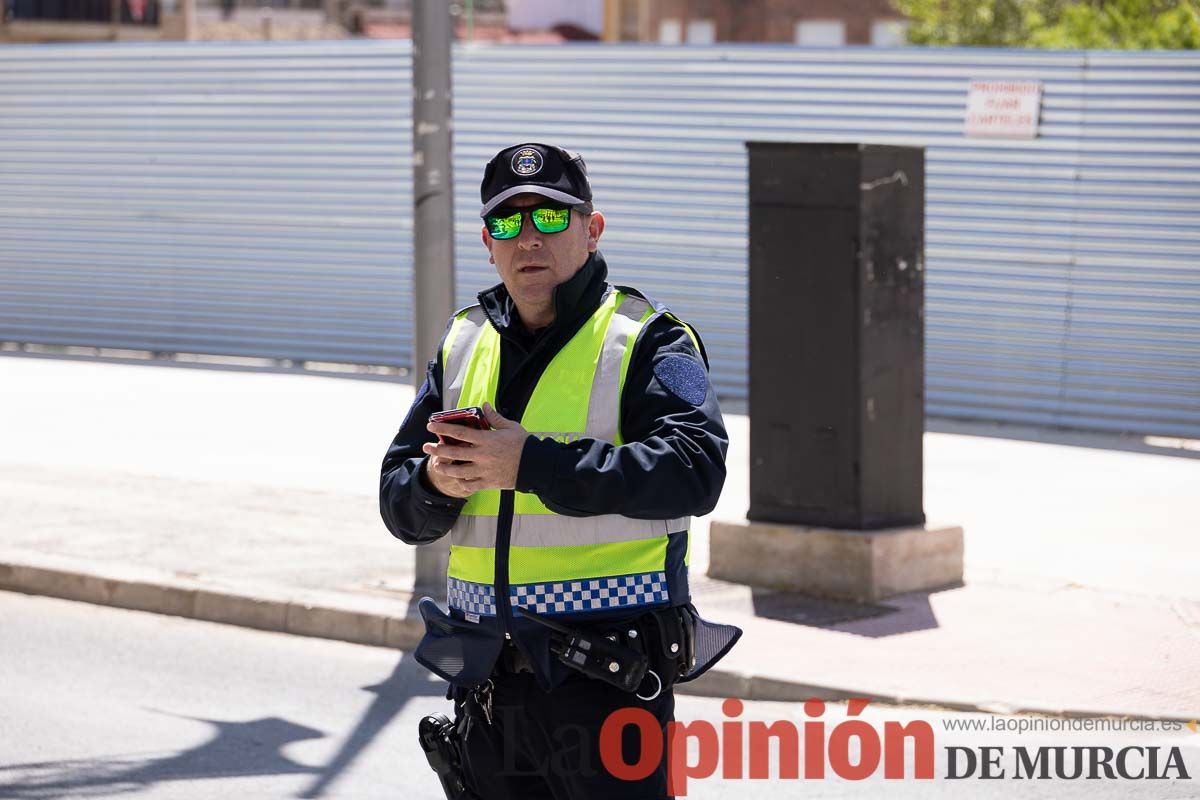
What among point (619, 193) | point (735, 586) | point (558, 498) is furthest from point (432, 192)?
point (619, 193)

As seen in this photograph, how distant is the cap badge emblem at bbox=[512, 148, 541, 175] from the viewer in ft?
12.2

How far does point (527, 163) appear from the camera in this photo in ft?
12.2

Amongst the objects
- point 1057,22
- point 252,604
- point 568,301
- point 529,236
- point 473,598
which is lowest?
point 252,604

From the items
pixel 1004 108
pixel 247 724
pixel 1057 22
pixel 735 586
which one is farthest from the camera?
pixel 1057 22

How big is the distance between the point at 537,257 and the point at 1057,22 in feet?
87.8

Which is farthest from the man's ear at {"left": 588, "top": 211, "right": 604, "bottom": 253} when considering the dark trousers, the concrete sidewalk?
the concrete sidewalk

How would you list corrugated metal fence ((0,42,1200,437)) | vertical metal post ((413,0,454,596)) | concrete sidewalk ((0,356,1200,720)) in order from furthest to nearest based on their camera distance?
corrugated metal fence ((0,42,1200,437)), vertical metal post ((413,0,454,596)), concrete sidewalk ((0,356,1200,720))

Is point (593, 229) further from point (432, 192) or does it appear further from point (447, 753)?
point (432, 192)

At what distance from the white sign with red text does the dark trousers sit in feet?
36.9

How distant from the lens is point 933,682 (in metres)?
7.30

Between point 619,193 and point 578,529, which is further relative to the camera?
point 619,193

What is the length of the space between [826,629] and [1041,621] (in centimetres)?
97

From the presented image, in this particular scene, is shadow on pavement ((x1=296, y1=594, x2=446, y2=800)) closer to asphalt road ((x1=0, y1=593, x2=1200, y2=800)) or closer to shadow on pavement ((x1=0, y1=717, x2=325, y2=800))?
asphalt road ((x1=0, y1=593, x2=1200, y2=800))

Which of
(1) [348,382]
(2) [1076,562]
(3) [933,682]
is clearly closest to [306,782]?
(3) [933,682]
